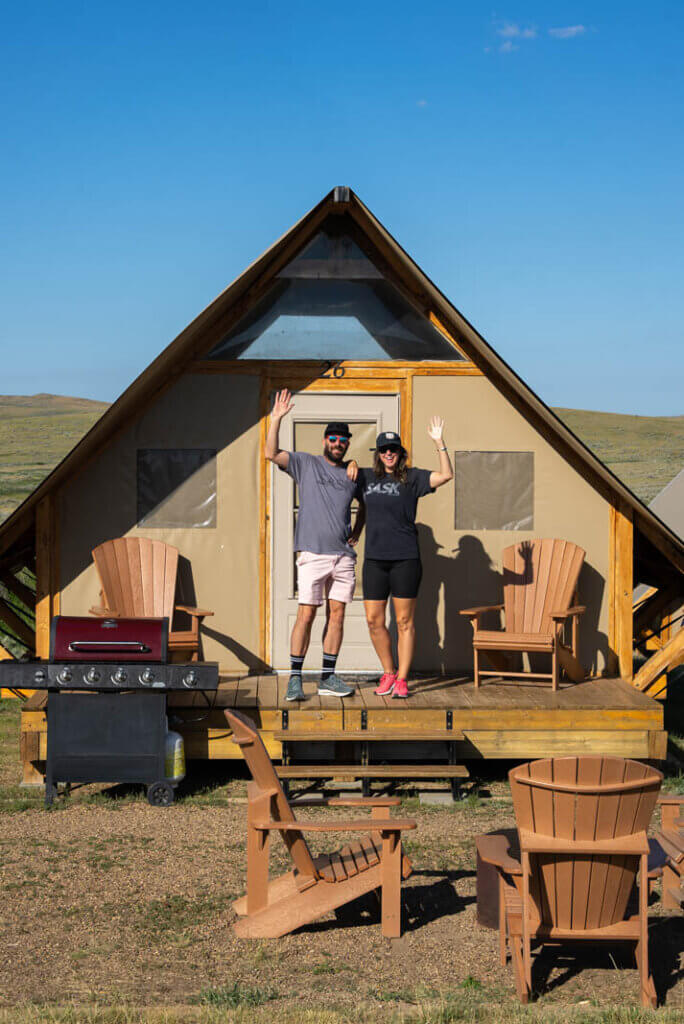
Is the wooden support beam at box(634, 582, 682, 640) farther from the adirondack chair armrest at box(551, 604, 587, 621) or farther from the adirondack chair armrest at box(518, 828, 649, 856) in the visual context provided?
the adirondack chair armrest at box(518, 828, 649, 856)

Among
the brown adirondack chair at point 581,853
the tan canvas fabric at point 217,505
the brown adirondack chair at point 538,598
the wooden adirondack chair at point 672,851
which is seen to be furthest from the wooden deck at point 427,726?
the brown adirondack chair at point 581,853

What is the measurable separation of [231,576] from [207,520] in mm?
445

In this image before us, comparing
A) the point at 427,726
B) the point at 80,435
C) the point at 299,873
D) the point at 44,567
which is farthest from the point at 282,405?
the point at 80,435

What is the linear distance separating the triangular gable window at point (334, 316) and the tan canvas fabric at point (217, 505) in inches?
13.2

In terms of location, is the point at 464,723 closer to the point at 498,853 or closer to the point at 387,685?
the point at 387,685

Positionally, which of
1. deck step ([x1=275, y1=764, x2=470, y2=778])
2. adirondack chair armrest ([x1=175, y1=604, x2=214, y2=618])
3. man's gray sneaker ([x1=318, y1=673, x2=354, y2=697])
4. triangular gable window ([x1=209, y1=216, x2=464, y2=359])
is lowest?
deck step ([x1=275, y1=764, x2=470, y2=778])

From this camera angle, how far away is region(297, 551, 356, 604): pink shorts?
7090 millimetres

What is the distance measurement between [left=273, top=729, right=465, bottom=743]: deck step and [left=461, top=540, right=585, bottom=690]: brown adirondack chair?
852mm

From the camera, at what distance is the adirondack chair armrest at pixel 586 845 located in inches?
155

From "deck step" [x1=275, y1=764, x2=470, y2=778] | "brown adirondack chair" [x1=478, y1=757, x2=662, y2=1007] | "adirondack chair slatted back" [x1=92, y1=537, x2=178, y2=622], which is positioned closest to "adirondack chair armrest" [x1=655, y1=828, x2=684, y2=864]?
"brown adirondack chair" [x1=478, y1=757, x2=662, y2=1007]

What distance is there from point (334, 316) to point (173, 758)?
3.38 meters

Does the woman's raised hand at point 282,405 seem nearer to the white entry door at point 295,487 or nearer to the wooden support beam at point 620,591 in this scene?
the white entry door at point 295,487

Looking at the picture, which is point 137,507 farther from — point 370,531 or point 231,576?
point 370,531

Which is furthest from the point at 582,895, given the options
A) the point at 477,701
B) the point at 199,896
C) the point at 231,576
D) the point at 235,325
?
the point at 235,325
